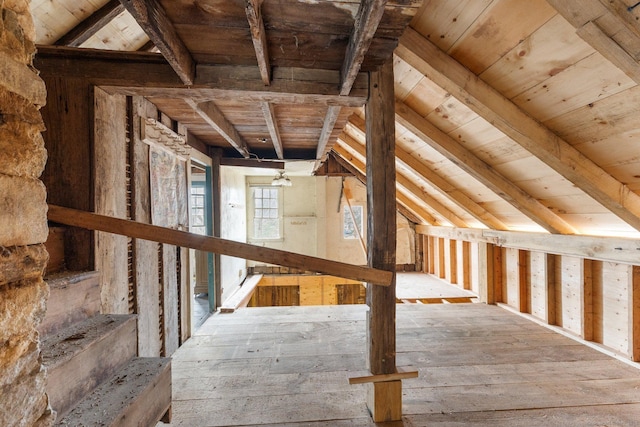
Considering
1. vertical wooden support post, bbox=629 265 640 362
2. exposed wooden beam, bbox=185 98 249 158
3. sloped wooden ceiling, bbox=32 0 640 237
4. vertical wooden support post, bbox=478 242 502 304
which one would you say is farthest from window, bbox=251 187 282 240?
vertical wooden support post, bbox=629 265 640 362

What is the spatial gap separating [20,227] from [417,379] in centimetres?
214

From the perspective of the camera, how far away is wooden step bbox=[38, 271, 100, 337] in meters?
1.02

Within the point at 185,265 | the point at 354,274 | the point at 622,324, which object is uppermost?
the point at 354,274

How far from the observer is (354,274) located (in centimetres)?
130

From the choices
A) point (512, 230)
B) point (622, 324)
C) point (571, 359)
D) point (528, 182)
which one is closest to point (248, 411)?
point (571, 359)

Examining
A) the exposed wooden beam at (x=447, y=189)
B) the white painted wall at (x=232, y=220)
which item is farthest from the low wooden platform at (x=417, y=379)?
the exposed wooden beam at (x=447, y=189)

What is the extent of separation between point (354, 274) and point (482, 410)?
117 cm

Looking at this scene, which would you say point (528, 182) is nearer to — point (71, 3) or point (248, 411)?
point (248, 411)

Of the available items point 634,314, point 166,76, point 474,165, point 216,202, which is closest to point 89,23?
point 166,76

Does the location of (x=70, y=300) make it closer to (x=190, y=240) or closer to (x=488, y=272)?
(x=190, y=240)

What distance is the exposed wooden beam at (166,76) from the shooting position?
4.50 ft

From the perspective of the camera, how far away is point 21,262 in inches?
24.7

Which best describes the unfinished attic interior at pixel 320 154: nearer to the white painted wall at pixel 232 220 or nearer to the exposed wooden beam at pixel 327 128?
Result: the exposed wooden beam at pixel 327 128

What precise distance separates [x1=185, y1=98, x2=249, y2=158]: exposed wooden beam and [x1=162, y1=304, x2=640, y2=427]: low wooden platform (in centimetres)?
179
